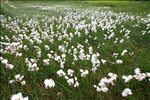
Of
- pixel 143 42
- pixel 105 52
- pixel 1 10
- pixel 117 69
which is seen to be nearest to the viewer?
pixel 117 69

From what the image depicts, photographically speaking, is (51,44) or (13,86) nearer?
(13,86)

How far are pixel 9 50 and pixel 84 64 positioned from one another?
2301mm

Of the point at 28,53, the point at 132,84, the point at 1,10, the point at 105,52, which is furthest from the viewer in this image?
the point at 1,10

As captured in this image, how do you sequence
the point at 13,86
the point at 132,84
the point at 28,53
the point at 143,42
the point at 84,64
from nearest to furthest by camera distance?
the point at 132,84, the point at 13,86, the point at 84,64, the point at 28,53, the point at 143,42

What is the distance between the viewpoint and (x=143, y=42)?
949 centimetres

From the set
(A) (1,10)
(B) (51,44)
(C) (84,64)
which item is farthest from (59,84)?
(A) (1,10)

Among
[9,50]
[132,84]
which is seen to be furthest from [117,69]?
[9,50]

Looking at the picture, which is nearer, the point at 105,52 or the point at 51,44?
the point at 105,52

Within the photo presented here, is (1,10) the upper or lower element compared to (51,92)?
upper

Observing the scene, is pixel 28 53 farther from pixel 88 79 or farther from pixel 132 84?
pixel 132 84

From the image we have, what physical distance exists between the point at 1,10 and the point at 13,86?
614 inches

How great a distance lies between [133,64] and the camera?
659 centimetres

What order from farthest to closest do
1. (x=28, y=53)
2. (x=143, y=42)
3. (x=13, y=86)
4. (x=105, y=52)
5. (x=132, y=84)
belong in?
(x=143, y=42)
(x=28, y=53)
(x=105, y=52)
(x=13, y=86)
(x=132, y=84)

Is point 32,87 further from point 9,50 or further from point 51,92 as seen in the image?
point 9,50
